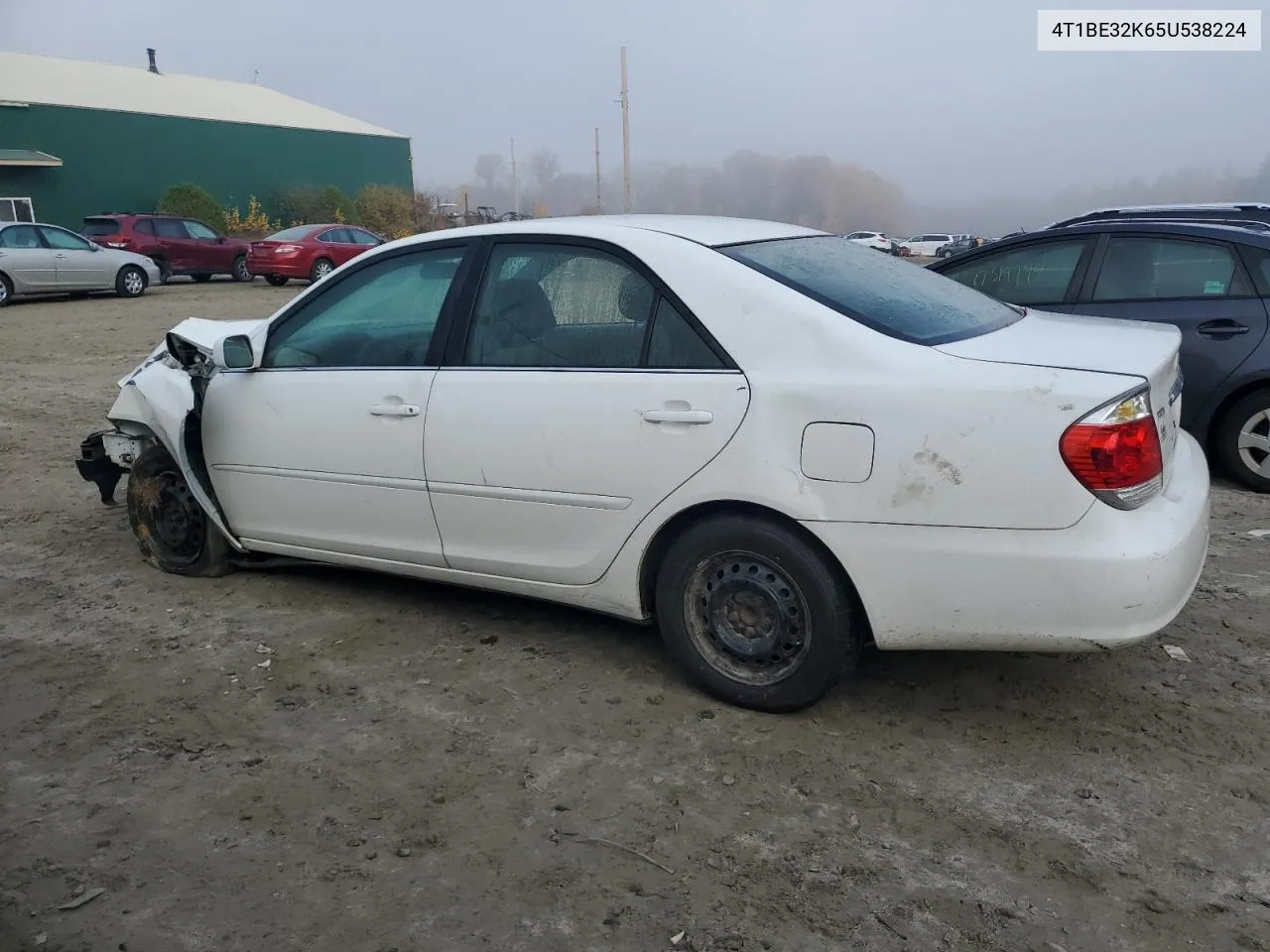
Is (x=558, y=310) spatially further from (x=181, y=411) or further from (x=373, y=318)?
(x=181, y=411)

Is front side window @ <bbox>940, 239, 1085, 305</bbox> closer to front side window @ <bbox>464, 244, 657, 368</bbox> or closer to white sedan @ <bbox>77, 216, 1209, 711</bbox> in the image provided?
white sedan @ <bbox>77, 216, 1209, 711</bbox>

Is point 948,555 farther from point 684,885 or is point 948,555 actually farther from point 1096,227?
point 1096,227

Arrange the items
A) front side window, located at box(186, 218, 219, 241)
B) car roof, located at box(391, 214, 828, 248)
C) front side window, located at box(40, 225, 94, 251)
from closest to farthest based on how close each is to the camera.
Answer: car roof, located at box(391, 214, 828, 248) → front side window, located at box(40, 225, 94, 251) → front side window, located at box(186, 218, 219, 241)

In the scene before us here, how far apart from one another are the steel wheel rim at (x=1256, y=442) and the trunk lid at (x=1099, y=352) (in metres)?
2.68

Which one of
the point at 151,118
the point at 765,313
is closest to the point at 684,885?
the point at 765,313

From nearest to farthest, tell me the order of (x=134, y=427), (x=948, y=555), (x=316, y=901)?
1. (x=316, y=901)
2. (x=948, y=555)
3. (x=134, y=427)

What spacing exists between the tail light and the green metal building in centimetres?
3331

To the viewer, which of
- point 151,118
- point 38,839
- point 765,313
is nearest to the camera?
point 38,839

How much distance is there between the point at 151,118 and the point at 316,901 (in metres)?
36.6

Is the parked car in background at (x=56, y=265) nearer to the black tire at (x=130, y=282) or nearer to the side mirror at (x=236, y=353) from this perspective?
the black tire at (x=130, y=282)

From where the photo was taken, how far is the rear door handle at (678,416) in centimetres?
333

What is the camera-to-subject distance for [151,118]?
33750mm

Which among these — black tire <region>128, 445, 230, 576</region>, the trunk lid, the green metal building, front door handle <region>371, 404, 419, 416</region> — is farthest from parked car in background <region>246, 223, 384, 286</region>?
the trunk lid

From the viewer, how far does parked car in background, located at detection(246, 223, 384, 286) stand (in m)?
21.1
